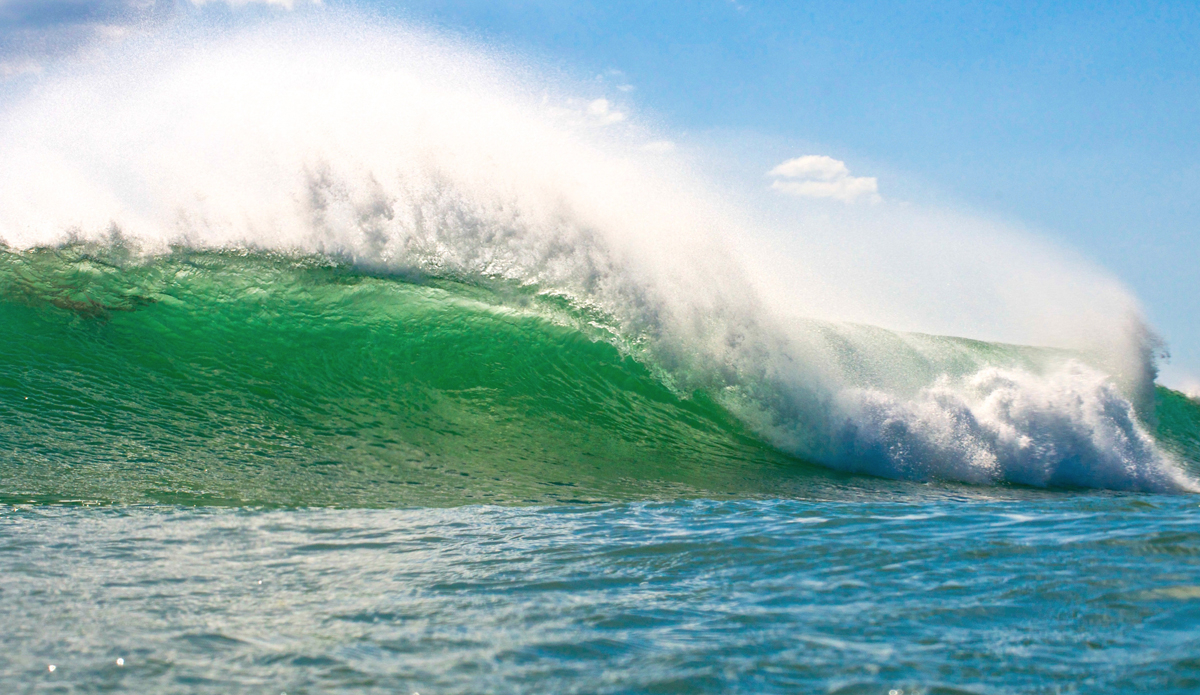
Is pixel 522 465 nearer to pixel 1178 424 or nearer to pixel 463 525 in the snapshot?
pixel 463 525

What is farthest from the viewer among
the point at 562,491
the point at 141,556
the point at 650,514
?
the point at 562,491

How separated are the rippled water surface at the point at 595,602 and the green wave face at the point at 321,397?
833 millimetres

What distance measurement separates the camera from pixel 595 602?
9.71ft

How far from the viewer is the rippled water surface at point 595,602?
7.59ft

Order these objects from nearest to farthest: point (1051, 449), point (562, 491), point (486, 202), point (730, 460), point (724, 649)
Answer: point (724, 649), point (562, 491), point (730, 460), point (1051, 449), point (486, 202)

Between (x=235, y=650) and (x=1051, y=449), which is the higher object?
(x=1051, y=449)

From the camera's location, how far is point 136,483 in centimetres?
470

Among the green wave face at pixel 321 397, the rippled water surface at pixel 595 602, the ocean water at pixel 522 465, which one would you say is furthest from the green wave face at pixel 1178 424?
the rippled water surface at pixel 595 602

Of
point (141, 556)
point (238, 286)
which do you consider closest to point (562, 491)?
point (141, 556)

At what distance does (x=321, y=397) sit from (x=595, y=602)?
4175mm

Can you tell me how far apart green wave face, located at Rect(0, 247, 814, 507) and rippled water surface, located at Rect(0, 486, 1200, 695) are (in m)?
0.83

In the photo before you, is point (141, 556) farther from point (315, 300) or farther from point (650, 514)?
point (315, 300)

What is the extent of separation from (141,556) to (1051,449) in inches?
302

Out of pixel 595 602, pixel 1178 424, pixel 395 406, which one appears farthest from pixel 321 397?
pixel 1178 424
